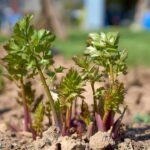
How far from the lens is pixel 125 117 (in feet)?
14.1

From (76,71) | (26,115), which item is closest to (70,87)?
(76,71)

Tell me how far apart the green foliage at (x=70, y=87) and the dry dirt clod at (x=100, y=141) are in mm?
210

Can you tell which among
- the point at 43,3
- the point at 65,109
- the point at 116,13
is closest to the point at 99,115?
the point at 65,109

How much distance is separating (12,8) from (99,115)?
769 inches

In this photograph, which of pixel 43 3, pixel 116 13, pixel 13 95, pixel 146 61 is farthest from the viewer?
pixel 116 13

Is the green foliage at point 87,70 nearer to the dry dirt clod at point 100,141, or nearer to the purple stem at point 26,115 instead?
the dry dirt clod at point 100,141

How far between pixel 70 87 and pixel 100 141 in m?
0.29

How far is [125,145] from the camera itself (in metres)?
2.83

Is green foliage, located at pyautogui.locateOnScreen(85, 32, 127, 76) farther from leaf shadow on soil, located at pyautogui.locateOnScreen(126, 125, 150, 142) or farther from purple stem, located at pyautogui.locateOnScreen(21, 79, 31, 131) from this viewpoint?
purple stem, located at pyautogui.locateOnScreen(21, 79, 31, 131)

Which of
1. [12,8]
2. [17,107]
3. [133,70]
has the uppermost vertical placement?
[12,8]

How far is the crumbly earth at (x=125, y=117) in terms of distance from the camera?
9.51ft

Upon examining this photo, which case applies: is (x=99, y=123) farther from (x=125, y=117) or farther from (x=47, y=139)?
(x=125, y=117)

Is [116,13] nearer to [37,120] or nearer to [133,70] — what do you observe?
[133,70]

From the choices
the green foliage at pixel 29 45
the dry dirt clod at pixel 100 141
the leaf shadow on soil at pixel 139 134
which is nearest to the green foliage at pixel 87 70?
the green foliage at pixel 29 45
